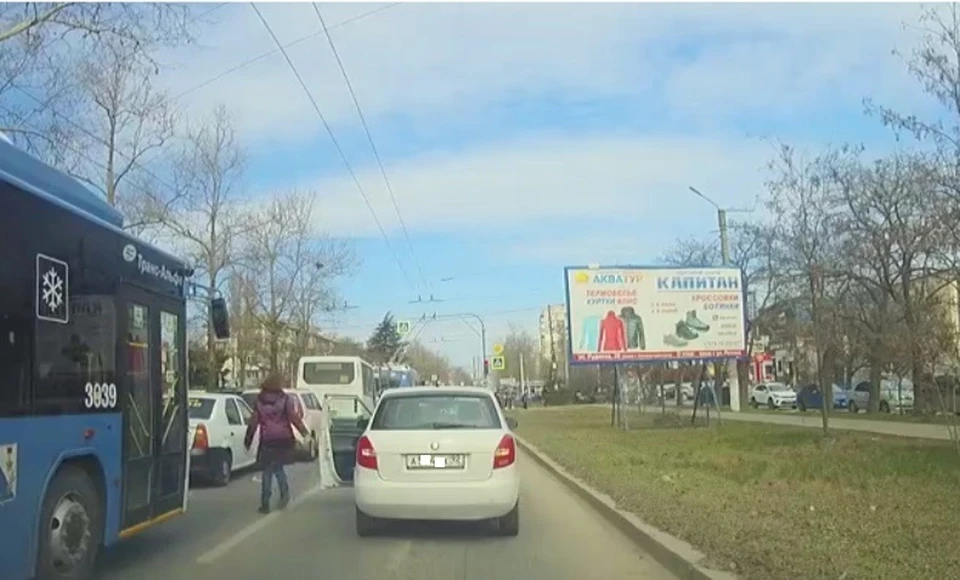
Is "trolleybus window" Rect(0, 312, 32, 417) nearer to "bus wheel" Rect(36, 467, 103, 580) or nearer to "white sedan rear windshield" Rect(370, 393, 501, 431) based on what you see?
"bus wheel" Rect(36, 467, 103, 580)

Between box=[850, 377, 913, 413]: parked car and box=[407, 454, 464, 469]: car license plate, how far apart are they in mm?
38721

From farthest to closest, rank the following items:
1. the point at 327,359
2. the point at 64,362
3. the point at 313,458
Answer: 1. the point at 327,359
2. the point at 313,458
3. the point at 64,362

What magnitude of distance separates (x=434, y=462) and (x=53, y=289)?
14.6 ft

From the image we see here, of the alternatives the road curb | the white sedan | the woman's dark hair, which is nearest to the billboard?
the road curb

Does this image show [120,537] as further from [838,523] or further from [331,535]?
[838,523]

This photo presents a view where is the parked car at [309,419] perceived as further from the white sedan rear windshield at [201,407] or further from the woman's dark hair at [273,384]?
the woman's dark hair at [273,384]

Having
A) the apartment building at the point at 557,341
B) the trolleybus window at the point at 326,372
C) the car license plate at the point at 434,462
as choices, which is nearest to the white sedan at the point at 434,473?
the car license plate at the point at 434,462

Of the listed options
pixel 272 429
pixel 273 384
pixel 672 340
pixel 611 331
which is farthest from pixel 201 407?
pixel 672 340

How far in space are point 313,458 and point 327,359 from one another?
44.8 ft

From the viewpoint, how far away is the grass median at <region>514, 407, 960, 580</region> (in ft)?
28.1

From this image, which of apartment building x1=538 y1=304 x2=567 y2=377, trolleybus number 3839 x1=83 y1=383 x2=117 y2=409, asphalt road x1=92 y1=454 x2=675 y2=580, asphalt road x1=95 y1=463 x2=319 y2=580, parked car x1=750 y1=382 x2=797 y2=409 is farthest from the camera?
apartment building x1=538 y1=304 x2=567 y2=377

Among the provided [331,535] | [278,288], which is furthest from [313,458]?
[278,288]

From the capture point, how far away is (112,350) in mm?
8750

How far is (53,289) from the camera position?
7594 millimetres
